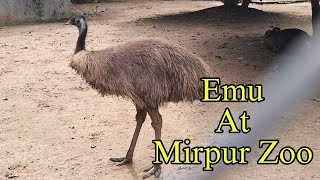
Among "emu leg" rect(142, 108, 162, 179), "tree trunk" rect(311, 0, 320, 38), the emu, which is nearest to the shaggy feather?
the emu

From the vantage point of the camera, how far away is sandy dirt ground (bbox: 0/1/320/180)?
13.1 feet

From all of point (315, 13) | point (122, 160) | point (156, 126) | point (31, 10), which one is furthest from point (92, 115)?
point (31, 10)

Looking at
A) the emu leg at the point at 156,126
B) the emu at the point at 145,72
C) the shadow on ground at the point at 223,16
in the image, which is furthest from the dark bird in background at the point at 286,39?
the emu leg at the point at 156,126

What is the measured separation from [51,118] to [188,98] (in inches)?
84.4

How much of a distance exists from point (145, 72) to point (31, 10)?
8951 millimetres

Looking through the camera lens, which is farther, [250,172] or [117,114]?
[117,114]

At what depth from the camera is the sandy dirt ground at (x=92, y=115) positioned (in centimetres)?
398

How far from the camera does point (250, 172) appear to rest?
389 centimetres

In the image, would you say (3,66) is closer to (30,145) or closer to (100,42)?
(100,42)

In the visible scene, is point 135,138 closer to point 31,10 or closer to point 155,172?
point 155,172

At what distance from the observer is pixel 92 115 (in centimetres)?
528

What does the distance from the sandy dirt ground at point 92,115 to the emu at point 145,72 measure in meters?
0.74

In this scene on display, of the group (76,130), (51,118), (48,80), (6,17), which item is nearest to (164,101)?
(76,130)

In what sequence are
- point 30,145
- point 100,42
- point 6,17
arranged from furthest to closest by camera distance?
1. point 6,17
2. point 100,42
3. point 30,145
